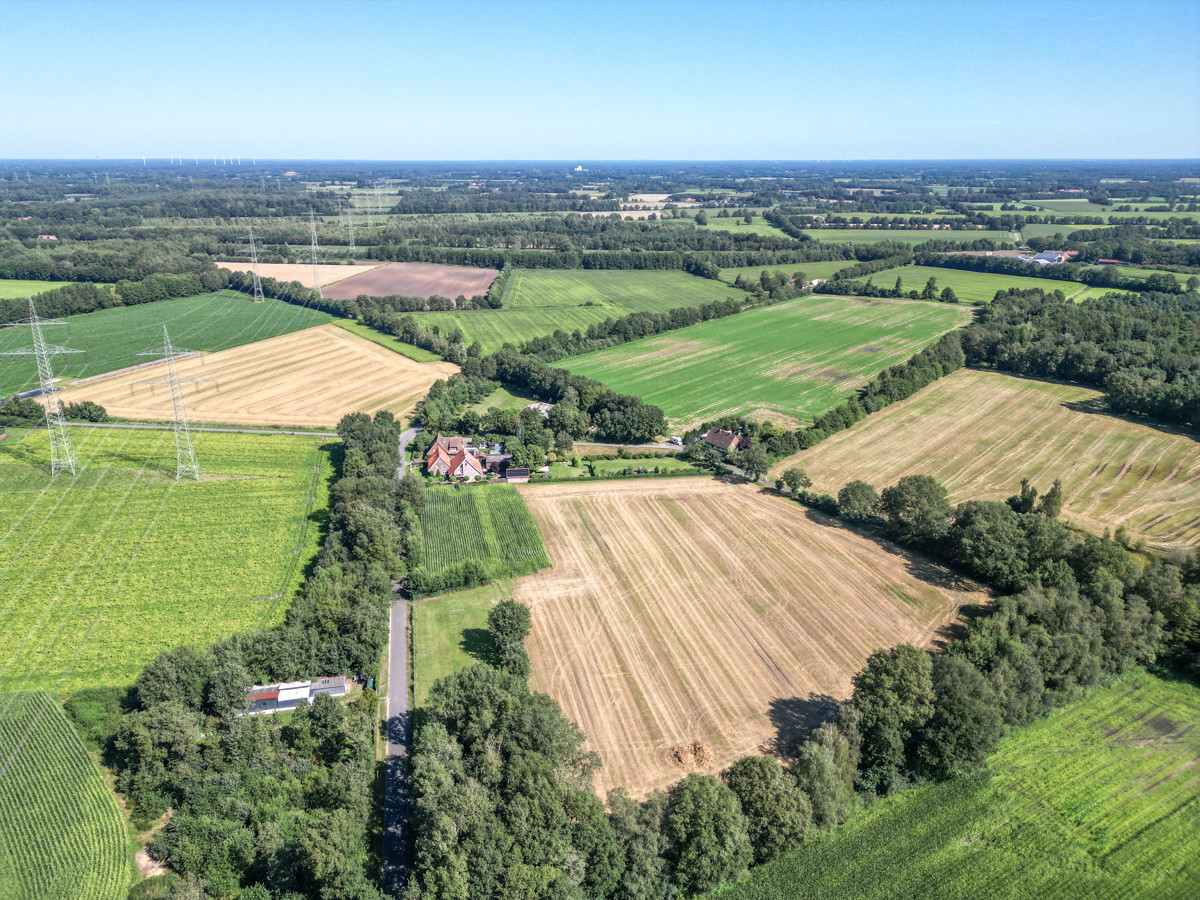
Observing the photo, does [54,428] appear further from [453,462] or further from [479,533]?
[479,533]

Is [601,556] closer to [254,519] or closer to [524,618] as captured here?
[524,618]

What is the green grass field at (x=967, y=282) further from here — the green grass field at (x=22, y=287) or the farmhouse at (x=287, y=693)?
the green grass field at (x=22, y=287)

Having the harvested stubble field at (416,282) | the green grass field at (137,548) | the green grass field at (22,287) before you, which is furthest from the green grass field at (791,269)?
the green grass field at (22,287)

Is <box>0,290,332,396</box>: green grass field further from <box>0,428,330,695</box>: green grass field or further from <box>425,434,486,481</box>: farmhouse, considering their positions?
<box>425,434,486,481</box>: farmhouse

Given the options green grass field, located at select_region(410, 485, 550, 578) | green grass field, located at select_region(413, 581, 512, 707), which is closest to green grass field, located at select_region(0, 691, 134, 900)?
green grass field, located at select_region(413, 581, 512, 707)

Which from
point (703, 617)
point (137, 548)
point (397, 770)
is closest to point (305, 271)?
point (137, 548)

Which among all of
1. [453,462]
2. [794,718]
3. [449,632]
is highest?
[453,462]
